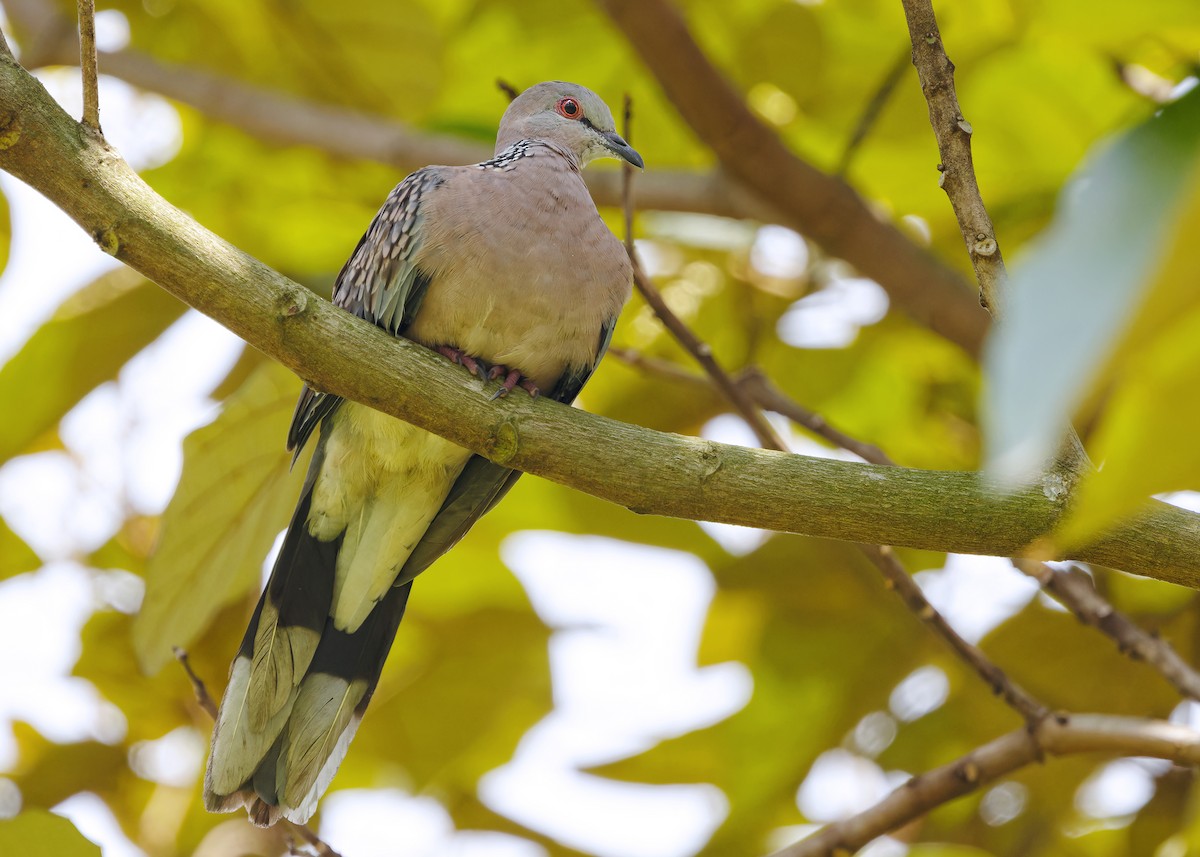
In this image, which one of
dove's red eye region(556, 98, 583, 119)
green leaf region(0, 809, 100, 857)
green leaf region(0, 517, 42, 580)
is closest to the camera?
green leaf region(0, 809, 100, 857)

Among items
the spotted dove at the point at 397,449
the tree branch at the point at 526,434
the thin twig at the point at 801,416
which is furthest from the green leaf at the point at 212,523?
the thin twig at the point at 801,416

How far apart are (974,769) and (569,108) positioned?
2.12m

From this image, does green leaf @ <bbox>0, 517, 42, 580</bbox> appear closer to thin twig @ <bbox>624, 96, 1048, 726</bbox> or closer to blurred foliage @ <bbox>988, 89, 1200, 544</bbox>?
thin twig @ <bbox>624, 96, 1048, 726</bbox>

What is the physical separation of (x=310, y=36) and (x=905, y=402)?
2.19 m

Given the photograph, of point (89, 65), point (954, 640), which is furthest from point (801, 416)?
point (89, 65)

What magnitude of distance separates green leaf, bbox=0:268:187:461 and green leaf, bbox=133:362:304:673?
0.54 m

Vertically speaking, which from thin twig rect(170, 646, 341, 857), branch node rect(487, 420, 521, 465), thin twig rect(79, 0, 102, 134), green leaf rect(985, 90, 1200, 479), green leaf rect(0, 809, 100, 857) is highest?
thin twig rect(79, 0, 102, 134)

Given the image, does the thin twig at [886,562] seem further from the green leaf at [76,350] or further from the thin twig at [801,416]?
the green leaf at [76,350]

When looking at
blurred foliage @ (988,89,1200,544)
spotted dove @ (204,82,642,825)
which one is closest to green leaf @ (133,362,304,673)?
spotted dove @ (204,82,642,825)

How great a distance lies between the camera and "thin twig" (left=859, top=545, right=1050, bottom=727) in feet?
8.13

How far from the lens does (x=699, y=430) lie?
358 centimetres

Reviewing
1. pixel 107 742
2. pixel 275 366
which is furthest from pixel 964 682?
pixel 107 742

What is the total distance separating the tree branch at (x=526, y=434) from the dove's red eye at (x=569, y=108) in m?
1.70

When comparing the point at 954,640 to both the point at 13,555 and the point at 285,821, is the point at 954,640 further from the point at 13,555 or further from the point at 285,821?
the point at 13,555
